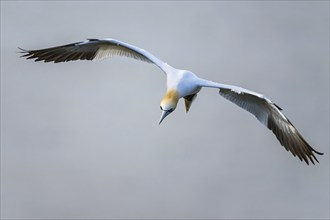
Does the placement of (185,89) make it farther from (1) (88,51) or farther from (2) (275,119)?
(1) (88,51)

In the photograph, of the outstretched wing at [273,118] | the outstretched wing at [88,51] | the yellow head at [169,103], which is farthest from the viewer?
the outstretched wing at [88,51]

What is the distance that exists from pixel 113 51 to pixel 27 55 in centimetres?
291

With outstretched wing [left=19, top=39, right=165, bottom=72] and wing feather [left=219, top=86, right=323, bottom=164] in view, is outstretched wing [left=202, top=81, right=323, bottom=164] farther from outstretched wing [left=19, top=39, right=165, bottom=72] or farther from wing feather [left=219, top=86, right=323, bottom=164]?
outstretched wing [left=19, top=39, right=165, bottom=72]

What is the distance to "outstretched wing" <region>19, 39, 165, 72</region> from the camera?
2484 centimetres

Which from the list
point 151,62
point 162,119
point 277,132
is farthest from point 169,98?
point 277,132

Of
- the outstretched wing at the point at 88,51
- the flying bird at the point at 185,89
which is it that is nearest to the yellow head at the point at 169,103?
the flying bird at the point at 185,89

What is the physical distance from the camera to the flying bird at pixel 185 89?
73.7 ft

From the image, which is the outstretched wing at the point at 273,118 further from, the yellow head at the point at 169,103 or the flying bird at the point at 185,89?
the yellow head at the point at 169,103

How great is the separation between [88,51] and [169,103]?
5029mm

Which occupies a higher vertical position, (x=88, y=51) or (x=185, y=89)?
(x=88, y=51)

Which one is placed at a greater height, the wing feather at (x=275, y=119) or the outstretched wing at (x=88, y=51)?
the outstretched wing at (x=88, y=51)

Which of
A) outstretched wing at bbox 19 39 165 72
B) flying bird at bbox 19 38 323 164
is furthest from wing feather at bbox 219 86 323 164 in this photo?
outstretched wing at bbox 19 39 165 72

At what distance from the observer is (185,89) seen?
22547 mm

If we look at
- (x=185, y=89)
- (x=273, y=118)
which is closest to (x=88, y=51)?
(x=185, y=89)
